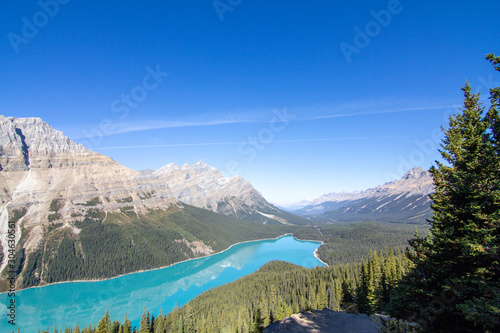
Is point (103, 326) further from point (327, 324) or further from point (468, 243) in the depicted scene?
point (468, 243)

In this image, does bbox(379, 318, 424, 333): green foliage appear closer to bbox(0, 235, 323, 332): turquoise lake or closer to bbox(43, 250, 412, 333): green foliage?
bbox(43, 250, 412, 333): green foliage

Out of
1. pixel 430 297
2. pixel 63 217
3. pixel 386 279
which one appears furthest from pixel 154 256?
pixel 430 297

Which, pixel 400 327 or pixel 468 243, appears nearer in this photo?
pixel 468 243

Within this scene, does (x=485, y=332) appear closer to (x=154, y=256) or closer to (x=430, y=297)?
(x=430, y=297)

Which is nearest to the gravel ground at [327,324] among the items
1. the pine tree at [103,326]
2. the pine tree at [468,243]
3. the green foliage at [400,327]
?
the green foliage at [400,327]

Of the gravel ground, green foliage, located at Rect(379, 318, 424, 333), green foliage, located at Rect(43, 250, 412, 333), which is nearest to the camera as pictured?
green foliage, located at Rect(379, 318, 424, 333)

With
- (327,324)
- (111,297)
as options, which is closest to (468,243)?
(327,324)

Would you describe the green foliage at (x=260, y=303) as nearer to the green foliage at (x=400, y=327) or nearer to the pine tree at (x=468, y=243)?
the green foliage at (x=400, y=327)

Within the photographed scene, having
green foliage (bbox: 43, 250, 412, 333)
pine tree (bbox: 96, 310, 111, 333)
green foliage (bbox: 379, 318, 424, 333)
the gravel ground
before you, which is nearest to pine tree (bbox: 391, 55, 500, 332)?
green foliage (bbox: 379, 318, 424, 333)

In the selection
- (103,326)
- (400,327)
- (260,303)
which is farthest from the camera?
(260,303)
